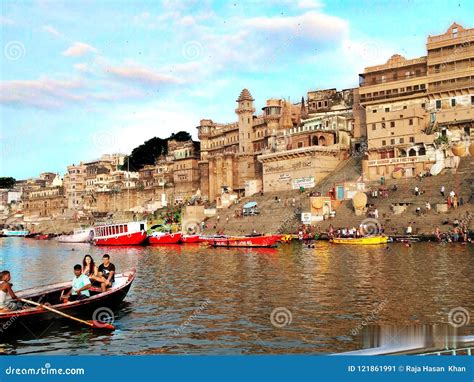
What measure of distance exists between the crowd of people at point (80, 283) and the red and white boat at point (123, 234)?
3947cm

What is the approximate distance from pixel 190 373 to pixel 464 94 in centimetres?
5714

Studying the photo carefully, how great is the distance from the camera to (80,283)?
656 inches

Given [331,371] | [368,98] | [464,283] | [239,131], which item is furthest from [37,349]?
[239,131]

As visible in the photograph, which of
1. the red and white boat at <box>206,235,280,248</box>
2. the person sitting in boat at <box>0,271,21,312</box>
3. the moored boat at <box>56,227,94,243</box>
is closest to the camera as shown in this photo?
the person sitting in boat at <box>0,271,21,312</box>

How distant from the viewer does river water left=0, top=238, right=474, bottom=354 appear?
45.0ft

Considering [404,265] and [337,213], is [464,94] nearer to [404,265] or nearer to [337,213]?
[337,213]

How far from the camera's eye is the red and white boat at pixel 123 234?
5769 cm

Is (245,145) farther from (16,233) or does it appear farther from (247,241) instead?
(16,233)

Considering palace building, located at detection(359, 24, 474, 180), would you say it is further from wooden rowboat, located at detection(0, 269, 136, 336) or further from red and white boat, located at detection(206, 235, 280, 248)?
wooden rowboat, located at detection(0, 269, 136, 336)

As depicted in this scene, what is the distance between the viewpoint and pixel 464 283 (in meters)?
21.3

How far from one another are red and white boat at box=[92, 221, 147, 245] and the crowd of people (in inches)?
1554

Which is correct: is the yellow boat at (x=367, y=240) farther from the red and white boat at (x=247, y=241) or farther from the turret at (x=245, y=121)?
the turret at (x=245, y=121)

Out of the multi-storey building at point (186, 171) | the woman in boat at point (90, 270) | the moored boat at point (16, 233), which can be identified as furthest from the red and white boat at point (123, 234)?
the moored boat at point (16, 233)

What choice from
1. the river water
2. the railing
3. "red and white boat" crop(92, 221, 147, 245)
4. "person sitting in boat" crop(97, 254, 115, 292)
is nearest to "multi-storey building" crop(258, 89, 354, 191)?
the railing
